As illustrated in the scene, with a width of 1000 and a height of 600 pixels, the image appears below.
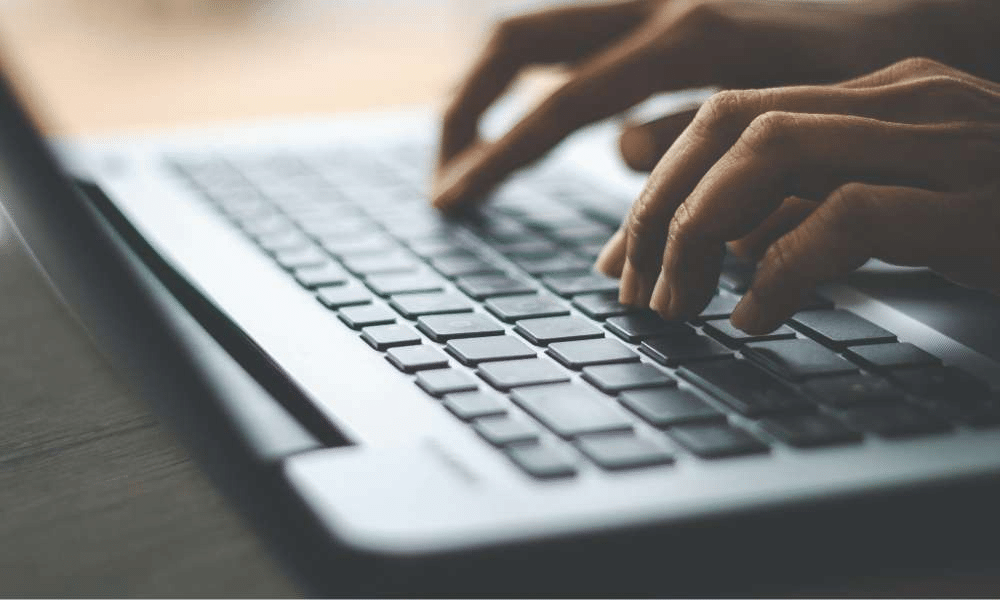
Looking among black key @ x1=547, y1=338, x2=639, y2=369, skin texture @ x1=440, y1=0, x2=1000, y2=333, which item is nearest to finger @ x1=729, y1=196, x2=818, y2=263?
skin texture @ x1=440, y1=0, x2=1000, y2=333

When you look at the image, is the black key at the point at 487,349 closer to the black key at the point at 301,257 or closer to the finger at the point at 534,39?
the black key at the point at 301,257

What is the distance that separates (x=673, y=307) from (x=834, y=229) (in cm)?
8

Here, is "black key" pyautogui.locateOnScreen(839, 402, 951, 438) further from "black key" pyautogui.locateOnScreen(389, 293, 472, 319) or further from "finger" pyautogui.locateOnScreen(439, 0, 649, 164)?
"finger" pyautogui.locateOnScreen(439, 0, 649, 164)

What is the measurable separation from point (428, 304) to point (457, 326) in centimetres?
4

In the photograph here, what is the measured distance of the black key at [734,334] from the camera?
47 centimetres

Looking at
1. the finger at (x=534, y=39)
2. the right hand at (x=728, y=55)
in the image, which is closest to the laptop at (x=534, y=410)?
the right hand at (x=728, y=55)

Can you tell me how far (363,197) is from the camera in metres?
0.78

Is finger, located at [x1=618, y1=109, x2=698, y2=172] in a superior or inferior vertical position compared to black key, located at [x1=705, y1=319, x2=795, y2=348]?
superior

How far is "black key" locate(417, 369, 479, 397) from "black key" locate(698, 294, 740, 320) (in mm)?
130

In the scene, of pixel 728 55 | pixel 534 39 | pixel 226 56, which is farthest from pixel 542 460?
pixel 226 56

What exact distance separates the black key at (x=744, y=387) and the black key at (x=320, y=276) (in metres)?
0.20

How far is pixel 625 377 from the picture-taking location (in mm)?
424

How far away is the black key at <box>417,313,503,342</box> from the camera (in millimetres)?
478

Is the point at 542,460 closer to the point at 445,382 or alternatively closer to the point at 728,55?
the point at 445,382
